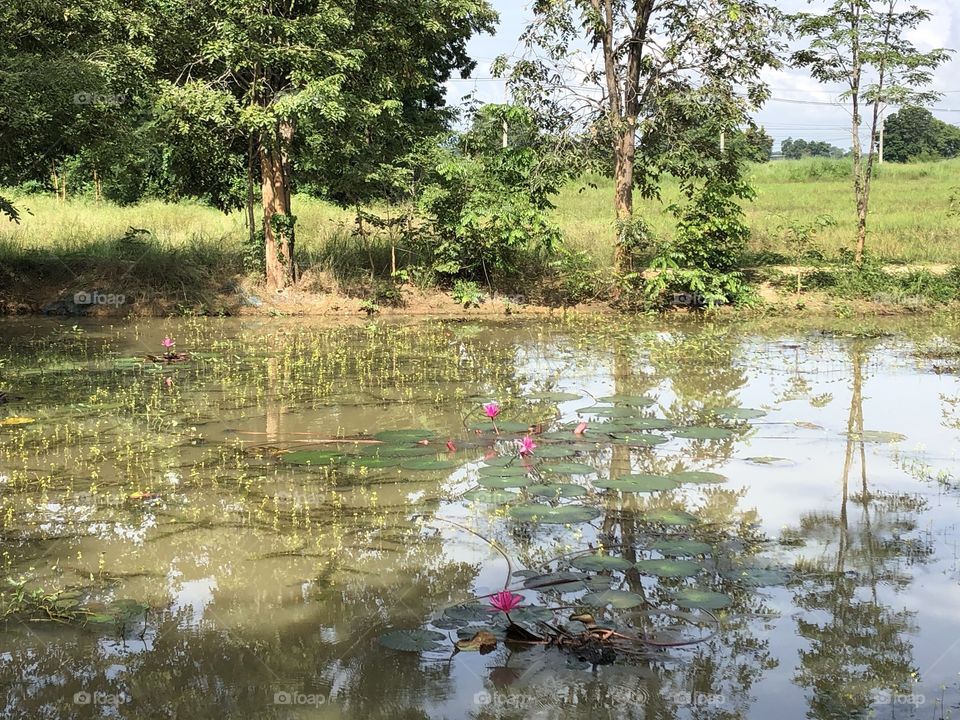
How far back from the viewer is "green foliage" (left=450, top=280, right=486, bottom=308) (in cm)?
1623

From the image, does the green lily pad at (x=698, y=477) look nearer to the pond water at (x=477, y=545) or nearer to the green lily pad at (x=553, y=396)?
the pond water at (x=477, y=545)

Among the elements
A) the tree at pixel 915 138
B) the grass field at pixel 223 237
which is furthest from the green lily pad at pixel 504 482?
the tree at pixel 915 138

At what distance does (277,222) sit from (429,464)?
10.3 m

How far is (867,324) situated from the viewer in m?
14.2

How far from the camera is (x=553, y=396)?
891 cm

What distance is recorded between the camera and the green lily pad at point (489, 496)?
582cm

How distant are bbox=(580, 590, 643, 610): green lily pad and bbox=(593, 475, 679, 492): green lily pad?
156cm

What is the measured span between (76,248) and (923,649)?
16420mm

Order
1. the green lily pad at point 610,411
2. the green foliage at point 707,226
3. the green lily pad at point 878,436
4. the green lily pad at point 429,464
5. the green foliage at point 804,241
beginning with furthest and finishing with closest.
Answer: the green foliage at point 804,241
the green foliage at point 707,226
the green lily pad at point 610,411
the green lily pad at point 878,436
the green lily pad at point 429,464

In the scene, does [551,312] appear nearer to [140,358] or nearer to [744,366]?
[744,366]

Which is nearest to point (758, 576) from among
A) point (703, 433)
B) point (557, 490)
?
point (557, 490)

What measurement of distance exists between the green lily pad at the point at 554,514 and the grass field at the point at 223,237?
38.5 feet

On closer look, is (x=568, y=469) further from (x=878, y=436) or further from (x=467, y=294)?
(x=467, y=294)

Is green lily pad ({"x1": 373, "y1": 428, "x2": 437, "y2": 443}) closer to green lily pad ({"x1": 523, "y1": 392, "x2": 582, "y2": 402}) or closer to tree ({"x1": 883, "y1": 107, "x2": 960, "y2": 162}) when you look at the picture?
green lily pad ({"x1": 523, "y1": 392, "x2": 582, "y2": 402})
